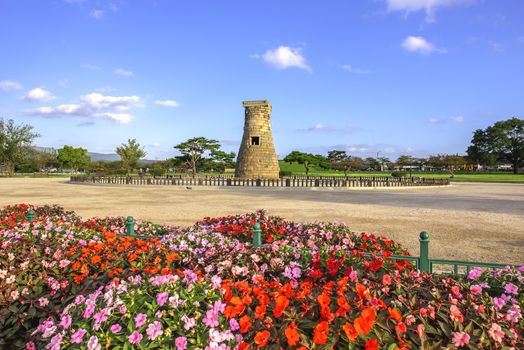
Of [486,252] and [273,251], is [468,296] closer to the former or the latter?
[273,251]

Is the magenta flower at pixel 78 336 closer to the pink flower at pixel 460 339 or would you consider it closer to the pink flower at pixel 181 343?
the pink flower at pixel 181 343

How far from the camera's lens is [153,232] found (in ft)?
20.9

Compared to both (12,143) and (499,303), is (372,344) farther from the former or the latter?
(12,143)

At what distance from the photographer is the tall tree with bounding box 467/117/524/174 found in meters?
67.8

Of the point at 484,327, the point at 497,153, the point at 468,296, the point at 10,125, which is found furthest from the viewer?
the point at 497,153

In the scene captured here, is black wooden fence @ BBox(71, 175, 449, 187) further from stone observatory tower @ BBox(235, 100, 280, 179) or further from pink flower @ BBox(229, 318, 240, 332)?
pink flower @ BBox(229, 318, 240, 332)

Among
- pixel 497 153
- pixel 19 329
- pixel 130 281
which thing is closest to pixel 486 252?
pixel 130 281

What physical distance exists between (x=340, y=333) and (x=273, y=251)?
2.09 m

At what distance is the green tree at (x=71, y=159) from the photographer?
9004cm

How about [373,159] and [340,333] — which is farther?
[373,159]

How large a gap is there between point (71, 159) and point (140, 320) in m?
100

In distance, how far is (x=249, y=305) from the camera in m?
2.46

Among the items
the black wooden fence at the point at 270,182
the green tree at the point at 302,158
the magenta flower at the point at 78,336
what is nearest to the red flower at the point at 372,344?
the magenta flower at the point at 78,336

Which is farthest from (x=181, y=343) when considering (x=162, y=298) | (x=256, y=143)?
(x=256, y=143)
